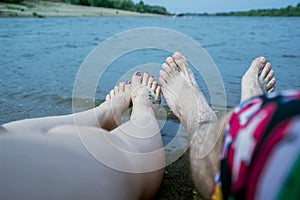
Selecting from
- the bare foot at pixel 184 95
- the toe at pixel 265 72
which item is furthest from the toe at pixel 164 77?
the toe at pixel 265 72

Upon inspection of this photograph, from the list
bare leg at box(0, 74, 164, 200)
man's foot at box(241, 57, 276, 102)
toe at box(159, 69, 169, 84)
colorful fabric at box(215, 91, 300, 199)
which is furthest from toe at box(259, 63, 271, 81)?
colorful fabric at box(215, 91, 300, 199)

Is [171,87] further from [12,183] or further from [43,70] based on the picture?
[43,70]

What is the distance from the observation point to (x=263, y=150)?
38cm

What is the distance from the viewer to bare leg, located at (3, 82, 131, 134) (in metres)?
0.89

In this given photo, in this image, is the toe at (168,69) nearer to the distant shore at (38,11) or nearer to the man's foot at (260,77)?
the man's foot at (260,77)

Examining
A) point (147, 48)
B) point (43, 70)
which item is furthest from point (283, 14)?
point (43, 70)

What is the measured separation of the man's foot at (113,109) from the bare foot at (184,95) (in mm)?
211

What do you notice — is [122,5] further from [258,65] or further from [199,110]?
[199,110]

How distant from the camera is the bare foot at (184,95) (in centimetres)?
116

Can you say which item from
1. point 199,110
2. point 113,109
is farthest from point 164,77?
point 199,110

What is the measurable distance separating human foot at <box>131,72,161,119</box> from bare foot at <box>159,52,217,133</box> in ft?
0.20

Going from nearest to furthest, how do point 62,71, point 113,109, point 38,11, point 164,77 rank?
1. point 113,109
2. point 164,77
3. point 62,71
4. point 38,11

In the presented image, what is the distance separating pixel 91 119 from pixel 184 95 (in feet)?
1.57

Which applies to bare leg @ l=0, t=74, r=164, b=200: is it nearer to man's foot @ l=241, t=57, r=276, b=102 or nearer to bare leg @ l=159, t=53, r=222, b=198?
bare leg @ l=159, t=53, r=222, b=198
